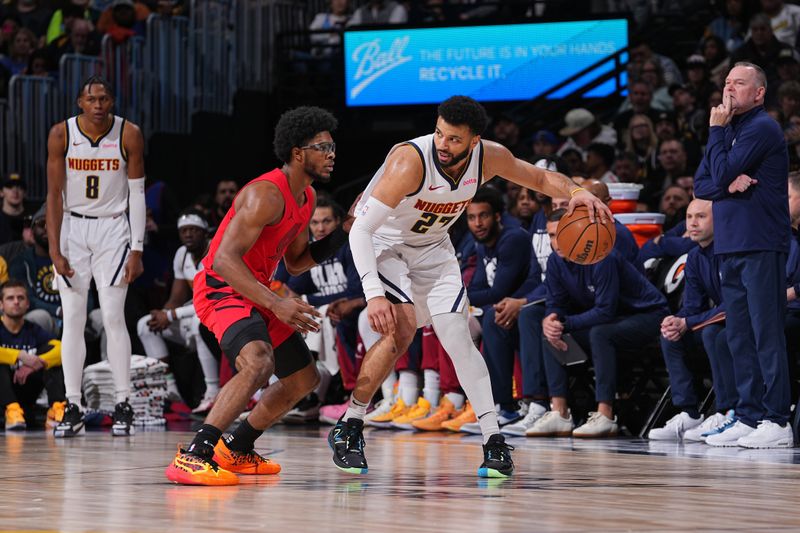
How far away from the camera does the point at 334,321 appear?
9.08m

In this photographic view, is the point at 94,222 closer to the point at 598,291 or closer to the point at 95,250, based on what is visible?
the point at 95,250

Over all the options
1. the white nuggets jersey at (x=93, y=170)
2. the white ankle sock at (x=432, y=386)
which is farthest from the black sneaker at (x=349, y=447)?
the white ankle sock at (x=432, y=386)

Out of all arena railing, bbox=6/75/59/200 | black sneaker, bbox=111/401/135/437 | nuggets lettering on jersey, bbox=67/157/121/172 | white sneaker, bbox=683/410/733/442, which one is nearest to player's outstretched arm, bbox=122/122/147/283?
nuggets lettering on jersey, bbox=67/157/121/172

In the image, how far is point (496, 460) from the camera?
16.9ft

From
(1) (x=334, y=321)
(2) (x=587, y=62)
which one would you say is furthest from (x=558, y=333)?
(2) (x=587, y=62)

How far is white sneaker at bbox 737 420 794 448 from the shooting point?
6.45 m

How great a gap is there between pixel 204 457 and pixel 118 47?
841 cm

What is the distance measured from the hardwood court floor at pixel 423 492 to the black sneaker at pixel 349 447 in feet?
0.20

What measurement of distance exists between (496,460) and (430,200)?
43.5 inches

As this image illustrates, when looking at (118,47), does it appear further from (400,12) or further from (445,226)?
(445,226)

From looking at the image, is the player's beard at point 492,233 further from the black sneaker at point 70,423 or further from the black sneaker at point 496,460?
the black sneaker at point 496,460

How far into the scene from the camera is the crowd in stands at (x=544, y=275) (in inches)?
297

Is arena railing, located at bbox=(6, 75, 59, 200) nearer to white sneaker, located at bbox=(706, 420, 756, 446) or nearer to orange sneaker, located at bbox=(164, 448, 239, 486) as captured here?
white sneaker, located at bbox=(706, 420, 756, 446)

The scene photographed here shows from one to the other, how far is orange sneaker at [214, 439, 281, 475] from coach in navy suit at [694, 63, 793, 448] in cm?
254
